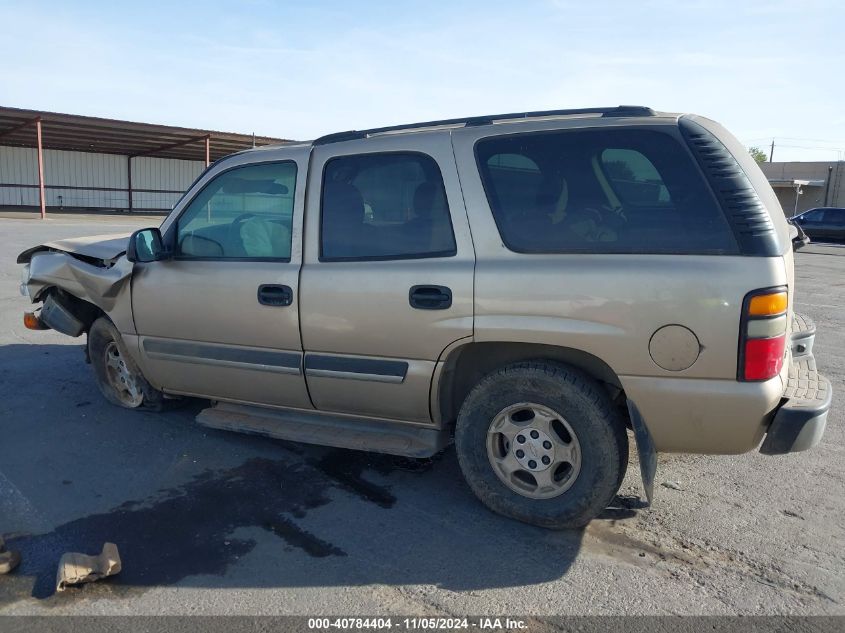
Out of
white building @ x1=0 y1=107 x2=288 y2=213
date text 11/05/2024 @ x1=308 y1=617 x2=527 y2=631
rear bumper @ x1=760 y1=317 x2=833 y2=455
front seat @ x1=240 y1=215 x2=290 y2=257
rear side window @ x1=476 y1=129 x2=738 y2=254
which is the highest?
white building @ x1=0 y1=107 x2=288 y2=213

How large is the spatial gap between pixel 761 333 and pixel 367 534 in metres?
2.06

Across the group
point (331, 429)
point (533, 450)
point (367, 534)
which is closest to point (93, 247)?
point (331, 429)

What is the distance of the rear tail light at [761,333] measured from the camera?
3.00 m

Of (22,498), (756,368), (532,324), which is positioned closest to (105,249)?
(22,498)

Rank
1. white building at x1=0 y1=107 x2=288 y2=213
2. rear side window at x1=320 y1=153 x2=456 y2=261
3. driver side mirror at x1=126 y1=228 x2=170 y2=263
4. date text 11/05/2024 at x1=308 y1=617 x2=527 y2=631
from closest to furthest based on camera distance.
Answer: date text 11/05/2024 at x1=308 y1=617 x2=527 y2=631
rear side window at x1=320 y1=153 x2=456 y2=261
driver side mirror at x1=126 y1=228 x2=170 y2=263
white building at x1=0 y1=107 x2=288 y2=213

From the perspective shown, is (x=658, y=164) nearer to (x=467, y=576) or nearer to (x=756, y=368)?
(x=756, y=368)

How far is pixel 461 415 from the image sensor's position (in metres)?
3.71

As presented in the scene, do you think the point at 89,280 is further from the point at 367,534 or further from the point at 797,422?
the point at 797,422

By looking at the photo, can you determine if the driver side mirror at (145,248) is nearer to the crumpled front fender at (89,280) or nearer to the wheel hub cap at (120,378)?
the crumpled front fender at (89,280)

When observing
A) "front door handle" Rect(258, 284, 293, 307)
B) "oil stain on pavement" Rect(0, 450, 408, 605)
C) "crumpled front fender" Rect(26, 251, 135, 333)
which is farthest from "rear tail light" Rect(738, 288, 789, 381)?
"crumpled front fender" Rect(26, 251, 135, 333)

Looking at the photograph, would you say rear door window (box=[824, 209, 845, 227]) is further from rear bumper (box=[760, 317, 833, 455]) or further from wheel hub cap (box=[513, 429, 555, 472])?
wheel hub cap (box=[513, 429, 555, 472])

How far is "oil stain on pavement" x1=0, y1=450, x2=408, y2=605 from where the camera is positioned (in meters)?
3.22

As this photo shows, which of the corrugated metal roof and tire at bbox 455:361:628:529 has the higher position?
the corrugated metal roof

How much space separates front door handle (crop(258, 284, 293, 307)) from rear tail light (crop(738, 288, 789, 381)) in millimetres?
2366
